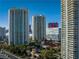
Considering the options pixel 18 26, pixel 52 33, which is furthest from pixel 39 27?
pixel 18 26

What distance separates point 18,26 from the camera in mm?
17766

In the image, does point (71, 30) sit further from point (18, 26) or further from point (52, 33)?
point (52, 33)

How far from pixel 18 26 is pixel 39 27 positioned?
4004mm

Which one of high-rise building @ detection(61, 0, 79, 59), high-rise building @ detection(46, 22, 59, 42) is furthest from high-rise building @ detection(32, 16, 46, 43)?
high-rise building @ detection(61, 0, 79, 59)

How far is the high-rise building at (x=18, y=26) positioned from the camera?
17484mm

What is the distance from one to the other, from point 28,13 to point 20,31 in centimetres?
140

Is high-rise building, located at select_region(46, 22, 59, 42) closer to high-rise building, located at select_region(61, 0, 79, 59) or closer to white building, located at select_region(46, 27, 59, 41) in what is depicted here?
white building, located at select_region(46, 27, 59, 41)

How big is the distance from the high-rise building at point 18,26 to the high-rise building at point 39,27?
303cm

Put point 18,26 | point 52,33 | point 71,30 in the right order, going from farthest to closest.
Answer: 1. point 52,33
2. point 18,26
3. point 71,30

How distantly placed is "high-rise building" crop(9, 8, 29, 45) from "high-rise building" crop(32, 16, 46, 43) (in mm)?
3034

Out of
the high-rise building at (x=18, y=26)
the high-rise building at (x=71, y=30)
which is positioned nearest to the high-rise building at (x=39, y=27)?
the high-rise building at (x=18, y=26)

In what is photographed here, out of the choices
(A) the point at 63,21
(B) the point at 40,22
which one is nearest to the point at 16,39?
(B) the point at 40,22

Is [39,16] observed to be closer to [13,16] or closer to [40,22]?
[40,22]

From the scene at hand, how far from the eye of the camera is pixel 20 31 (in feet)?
58.0
